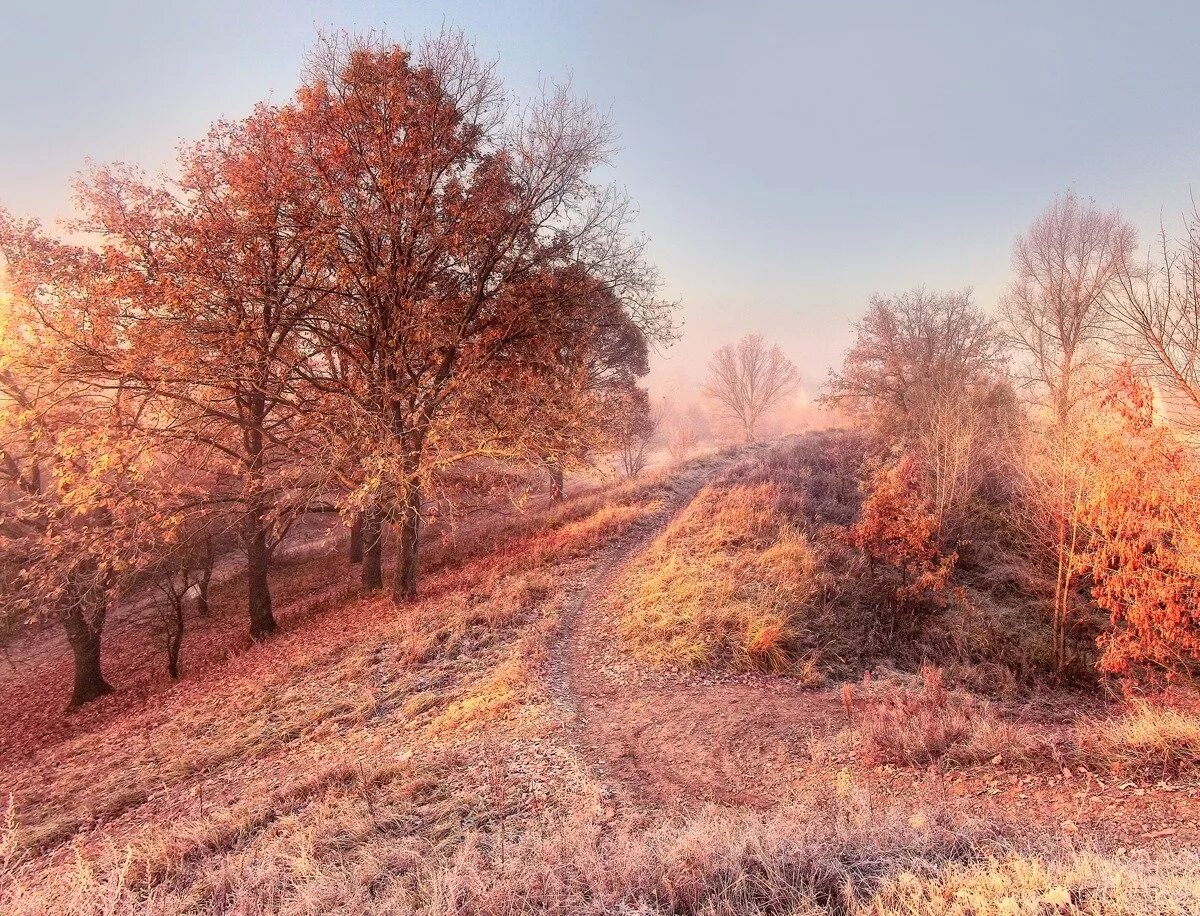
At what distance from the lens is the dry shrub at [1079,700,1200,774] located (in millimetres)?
5406

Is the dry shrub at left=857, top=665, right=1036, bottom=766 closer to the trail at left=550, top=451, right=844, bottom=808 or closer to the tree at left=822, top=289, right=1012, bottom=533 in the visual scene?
the trail at left=550, top=451, right=844, bottom=808

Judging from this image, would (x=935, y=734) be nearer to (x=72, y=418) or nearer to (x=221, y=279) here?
(x=221, y=279)

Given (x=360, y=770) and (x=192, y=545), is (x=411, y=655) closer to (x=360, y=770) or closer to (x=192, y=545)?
(x=360, y=770)

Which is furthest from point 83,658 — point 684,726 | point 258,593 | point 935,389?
point 935,389

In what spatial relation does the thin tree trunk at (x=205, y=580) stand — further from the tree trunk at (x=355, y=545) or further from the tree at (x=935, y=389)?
the tree at (x=935, y=389)

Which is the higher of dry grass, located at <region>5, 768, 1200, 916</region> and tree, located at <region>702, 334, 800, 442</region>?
tree, located at <region>702, 334, 800, 442</region>

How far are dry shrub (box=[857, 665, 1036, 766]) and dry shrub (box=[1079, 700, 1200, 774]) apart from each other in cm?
60

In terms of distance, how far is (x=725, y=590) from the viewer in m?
10.9

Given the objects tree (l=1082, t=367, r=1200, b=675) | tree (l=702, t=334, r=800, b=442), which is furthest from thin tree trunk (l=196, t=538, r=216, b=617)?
tree (l=702, t=334, r=800, b=442)

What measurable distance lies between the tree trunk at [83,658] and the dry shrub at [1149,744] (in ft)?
61.5

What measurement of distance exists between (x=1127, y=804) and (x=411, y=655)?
10088 millimetres

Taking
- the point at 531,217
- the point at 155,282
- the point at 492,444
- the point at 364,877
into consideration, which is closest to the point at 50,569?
the point at 155,282

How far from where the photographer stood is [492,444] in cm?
1170

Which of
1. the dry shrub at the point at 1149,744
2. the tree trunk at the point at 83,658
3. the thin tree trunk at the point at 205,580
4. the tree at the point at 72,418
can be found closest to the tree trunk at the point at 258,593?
the thin tree trunk at the point at 205,580
